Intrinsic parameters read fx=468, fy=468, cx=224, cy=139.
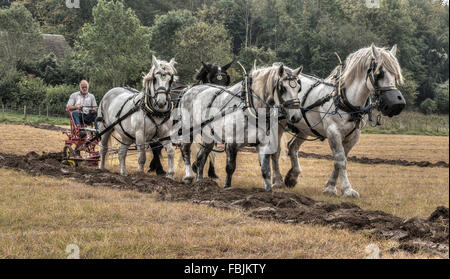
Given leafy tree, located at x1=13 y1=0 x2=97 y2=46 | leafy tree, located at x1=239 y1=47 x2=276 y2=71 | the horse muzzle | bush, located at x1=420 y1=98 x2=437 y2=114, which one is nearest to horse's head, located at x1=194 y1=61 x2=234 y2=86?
the horse muzzle

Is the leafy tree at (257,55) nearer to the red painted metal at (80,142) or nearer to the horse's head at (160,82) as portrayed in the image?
the red painted metal at (80,142)

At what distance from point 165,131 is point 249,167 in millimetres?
3924

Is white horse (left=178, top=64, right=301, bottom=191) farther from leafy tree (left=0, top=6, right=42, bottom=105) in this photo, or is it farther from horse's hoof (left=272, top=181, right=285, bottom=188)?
leafy tree (left=0, top=6, right=42, bottom=105)

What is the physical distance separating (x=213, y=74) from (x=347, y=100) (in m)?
3.90

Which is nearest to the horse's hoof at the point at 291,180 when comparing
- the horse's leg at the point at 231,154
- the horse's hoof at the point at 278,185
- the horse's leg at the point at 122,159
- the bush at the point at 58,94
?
the horse's hoof at the point at 278,185

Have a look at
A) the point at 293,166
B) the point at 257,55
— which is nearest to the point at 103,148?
the point at 293,166

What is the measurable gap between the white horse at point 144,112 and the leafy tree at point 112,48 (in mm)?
10964

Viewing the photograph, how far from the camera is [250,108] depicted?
7.76 metres

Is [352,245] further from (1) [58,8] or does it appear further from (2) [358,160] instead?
(1) [58,8]

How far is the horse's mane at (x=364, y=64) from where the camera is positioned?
23.8 feet

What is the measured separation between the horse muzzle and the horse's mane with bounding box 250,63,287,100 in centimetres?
171

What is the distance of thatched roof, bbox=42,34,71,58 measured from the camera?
79.7 ft

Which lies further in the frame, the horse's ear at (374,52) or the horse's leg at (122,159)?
the horse's leg at (122,159)

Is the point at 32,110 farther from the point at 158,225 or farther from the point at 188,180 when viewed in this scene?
the point at 158,225
